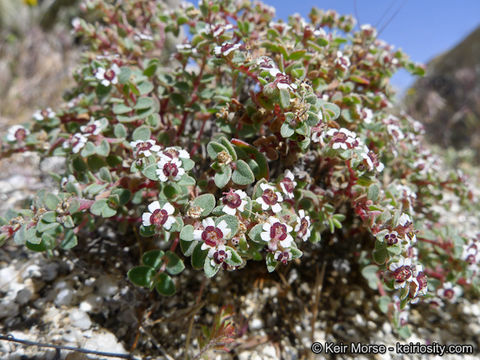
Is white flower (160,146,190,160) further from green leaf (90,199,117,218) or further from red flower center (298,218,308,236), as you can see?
red flower center (298,218,308,236)

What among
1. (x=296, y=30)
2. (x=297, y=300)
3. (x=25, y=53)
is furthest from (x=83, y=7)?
(x=25, y=53)

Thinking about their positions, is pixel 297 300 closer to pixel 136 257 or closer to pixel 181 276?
pixel 181 276

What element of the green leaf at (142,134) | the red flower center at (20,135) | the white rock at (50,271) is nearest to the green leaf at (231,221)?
the green leaf at (142,134)

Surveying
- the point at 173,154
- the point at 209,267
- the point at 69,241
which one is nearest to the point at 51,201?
the point at 69,241

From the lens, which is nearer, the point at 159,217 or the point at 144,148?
the point at 159,217

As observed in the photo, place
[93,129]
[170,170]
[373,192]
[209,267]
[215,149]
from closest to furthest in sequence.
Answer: [209,267]
[170,170]
[215,149]
[373,192]
[93,129]

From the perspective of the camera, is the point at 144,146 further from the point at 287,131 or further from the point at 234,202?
the point at 287,131

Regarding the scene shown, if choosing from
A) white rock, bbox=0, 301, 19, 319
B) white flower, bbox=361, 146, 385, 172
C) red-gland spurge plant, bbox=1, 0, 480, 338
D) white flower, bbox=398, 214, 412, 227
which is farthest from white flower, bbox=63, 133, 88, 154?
white flower, bbox=398, 214, 412, 227
